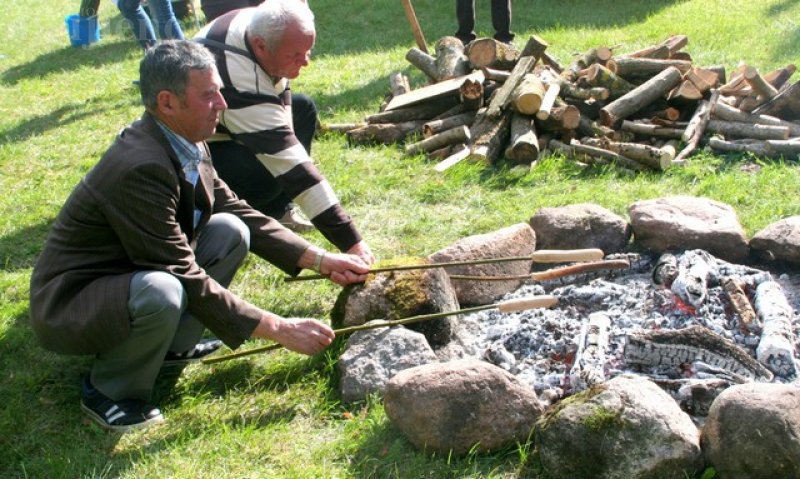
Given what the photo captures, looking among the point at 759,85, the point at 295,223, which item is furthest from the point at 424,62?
the point at 295,223

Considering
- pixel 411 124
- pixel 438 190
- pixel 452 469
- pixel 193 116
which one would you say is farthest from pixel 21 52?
pixel 452 469

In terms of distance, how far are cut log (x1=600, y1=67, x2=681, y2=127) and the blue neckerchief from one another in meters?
4.22

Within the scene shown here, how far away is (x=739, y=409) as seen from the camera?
3.17 meters

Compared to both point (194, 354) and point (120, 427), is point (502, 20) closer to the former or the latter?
point (194, 354)

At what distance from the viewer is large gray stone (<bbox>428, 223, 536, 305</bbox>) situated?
472cm

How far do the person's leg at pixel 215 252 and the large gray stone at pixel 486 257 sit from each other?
106 cm

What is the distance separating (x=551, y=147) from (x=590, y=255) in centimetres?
294

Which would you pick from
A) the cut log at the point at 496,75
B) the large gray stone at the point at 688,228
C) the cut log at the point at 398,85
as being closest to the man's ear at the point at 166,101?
Result: the large gray stone at the point at 688,228

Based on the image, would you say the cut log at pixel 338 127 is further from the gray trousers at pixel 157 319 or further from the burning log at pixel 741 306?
the burning log at pixel 741 306

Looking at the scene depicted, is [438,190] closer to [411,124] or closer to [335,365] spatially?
[411,124]

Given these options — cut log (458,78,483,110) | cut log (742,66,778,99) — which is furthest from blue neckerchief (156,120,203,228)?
cut log (742,66,778,99)

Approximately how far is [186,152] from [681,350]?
2397 millimetres

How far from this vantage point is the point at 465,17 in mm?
9859

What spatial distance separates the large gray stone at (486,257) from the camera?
4719mm
